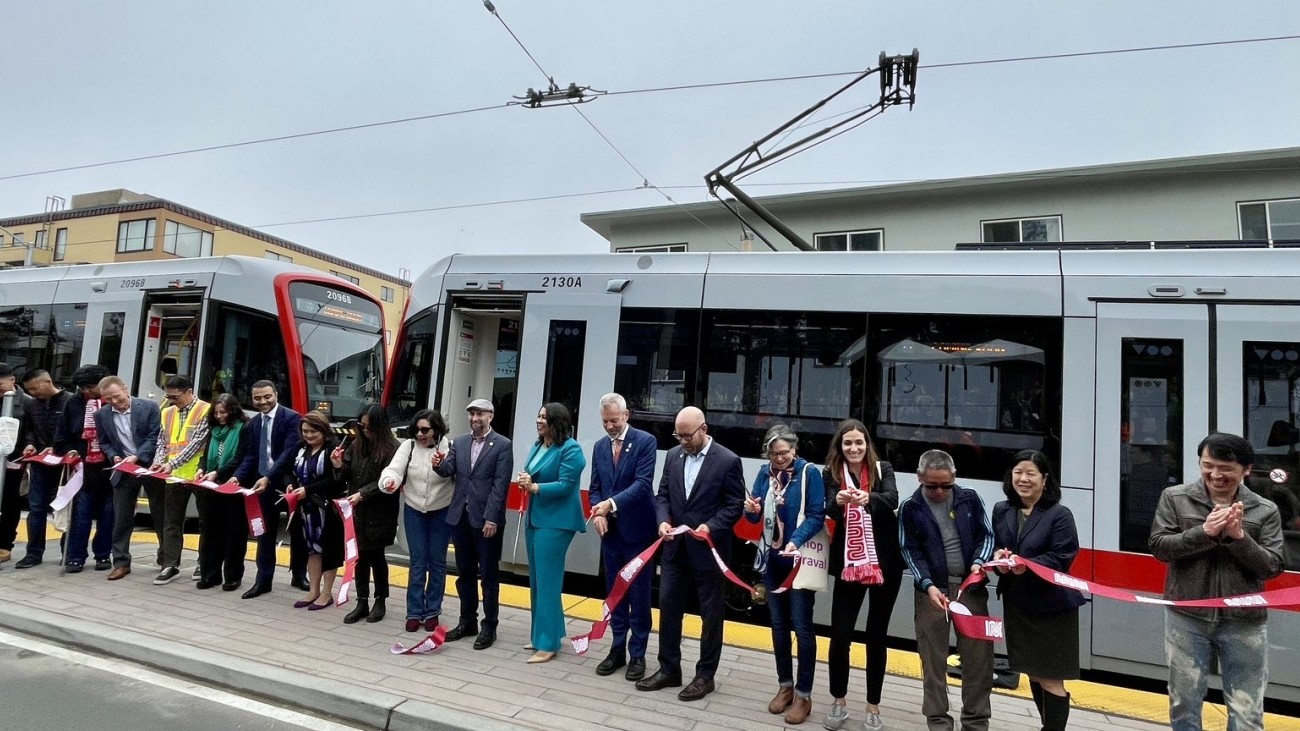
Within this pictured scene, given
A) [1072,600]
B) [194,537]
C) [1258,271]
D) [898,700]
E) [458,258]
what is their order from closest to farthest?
[1072,600]
[898,700]
[1258,271]
[458,258]
[194,537]

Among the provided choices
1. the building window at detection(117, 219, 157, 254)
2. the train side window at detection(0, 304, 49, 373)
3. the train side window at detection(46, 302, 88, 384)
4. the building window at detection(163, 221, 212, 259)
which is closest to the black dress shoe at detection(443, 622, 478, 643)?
the train side window at detection(46, 302, 88, 384)

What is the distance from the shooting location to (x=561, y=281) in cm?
648

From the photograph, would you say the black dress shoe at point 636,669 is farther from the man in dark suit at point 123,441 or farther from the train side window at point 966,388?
the man in dark suit at point 123,441

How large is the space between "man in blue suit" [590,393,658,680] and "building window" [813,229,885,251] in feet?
38.3

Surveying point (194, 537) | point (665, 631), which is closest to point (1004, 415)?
point (665, 631)

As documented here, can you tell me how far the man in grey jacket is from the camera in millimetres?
3168

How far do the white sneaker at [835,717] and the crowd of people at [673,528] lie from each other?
0.02 meters

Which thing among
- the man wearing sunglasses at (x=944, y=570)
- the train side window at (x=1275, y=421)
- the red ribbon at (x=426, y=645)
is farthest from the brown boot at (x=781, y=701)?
the train side window at (x=1275, y=421)

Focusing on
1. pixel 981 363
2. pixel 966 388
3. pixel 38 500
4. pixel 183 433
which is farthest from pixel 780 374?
pixel 38 500

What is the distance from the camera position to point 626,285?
20.4 feet

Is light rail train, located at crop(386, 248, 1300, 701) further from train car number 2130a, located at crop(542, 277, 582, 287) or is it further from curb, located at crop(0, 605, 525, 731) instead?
curb, located at crop(0, 605, 525, 731)

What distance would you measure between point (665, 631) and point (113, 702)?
3202 millimetres

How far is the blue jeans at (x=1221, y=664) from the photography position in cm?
323

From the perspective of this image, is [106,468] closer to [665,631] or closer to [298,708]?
[298,708]
